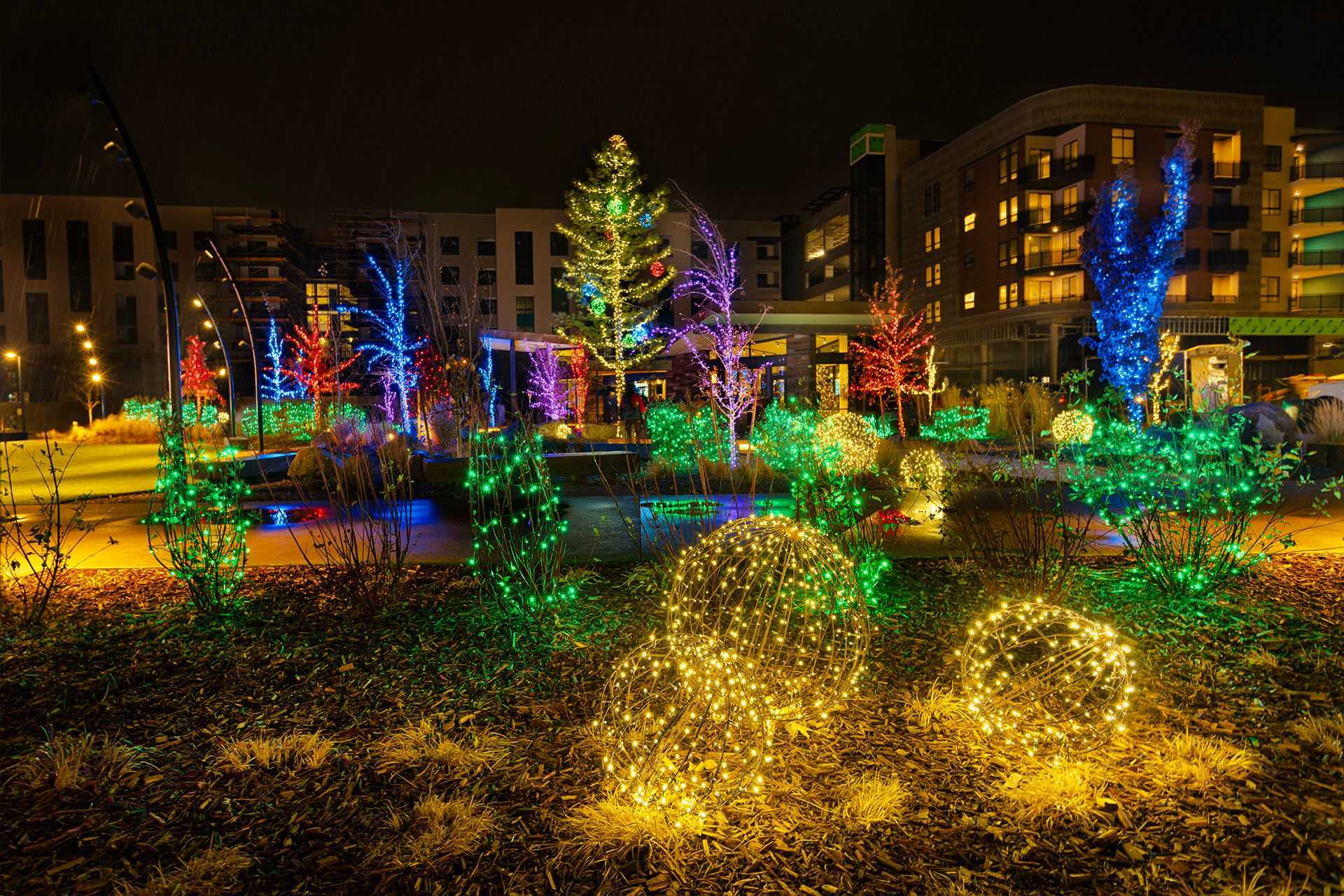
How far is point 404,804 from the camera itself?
9.81ft

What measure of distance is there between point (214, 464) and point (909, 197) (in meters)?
54.0

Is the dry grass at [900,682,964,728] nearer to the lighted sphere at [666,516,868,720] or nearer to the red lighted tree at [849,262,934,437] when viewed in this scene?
the lighted sphere at [666,516,868,720]

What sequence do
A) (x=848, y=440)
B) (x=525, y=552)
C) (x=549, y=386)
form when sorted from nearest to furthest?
(x=525, y=552)
(x=848, y=440)
(x=549, y=386)

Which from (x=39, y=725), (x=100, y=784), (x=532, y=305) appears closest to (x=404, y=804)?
(x=100, y=784)

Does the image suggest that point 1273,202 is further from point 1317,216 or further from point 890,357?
point 890,357

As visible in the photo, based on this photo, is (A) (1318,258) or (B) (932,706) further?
(A) (1318,258)

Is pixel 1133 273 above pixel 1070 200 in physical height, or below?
below

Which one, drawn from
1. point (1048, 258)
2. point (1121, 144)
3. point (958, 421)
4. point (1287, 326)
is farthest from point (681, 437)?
point (1287, 326)

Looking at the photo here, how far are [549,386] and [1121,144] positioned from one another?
3521 cm

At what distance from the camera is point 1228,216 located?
4209cm

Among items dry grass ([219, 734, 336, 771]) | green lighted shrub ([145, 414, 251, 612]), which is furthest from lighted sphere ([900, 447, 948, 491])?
green lighted shrub ([145, 414, 251, 612])

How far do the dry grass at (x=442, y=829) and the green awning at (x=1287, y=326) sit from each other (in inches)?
1961

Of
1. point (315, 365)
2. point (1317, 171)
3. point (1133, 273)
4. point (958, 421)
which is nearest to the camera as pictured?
point (958, 421)

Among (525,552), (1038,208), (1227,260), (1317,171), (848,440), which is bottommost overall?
(525,552)
